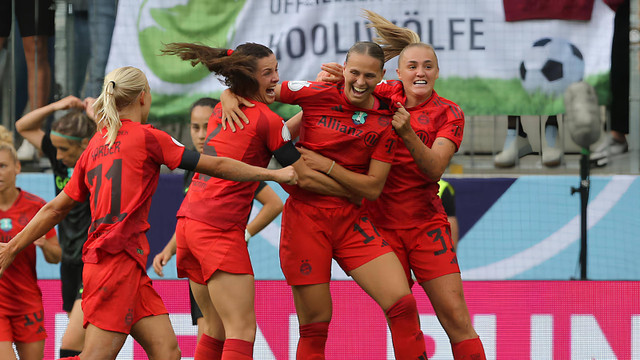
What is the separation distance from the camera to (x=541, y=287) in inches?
266

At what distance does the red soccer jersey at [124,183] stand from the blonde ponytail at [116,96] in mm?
62

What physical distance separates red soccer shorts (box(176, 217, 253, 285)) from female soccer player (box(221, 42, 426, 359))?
440mm

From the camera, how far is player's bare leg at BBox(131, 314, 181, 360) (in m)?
4.33

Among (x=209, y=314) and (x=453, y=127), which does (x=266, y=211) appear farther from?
(x=453, y=127)

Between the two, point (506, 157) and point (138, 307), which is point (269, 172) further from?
point (506, 157)

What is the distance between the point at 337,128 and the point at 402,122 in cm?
39

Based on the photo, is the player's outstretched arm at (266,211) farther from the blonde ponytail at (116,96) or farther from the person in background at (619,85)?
the person in background at (619,85)

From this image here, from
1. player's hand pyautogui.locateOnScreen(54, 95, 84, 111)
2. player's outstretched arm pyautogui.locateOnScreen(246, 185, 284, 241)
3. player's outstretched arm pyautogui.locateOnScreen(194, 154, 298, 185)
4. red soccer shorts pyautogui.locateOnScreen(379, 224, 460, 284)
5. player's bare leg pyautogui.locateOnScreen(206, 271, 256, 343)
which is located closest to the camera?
player's outstretched arm pyautogui.locateOnScreen(194, 154, 298, 185)

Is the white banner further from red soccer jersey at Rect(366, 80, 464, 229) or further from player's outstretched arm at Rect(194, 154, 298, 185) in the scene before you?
player's outstretched arm at Rect(194, 154, 298, 185)

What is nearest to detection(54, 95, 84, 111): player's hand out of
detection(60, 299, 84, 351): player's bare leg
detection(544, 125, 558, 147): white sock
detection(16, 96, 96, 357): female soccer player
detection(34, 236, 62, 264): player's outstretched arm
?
detection(16, 96, 96, 357): female soccer player

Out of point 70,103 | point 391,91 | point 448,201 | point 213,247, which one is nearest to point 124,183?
point 213,247

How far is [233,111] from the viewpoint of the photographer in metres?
4.57

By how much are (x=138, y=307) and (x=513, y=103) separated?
4629 millimetres

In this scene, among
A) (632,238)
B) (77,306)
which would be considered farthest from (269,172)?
(632,238)
